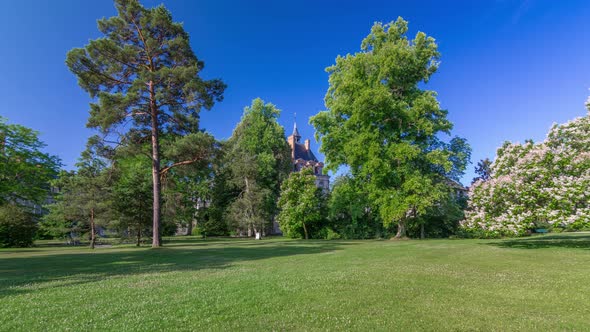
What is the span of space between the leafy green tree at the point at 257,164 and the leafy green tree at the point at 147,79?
17762 mm

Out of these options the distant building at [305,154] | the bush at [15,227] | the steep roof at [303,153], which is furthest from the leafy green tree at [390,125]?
the steep roof at [303,153]

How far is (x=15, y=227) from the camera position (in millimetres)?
32062

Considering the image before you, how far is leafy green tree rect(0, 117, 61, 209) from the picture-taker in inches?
1039

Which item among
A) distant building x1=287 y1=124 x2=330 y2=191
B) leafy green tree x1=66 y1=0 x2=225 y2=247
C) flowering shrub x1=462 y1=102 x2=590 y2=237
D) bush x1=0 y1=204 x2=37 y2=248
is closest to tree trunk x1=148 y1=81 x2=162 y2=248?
leafy green tree x1=66 y1=0 x2=225 y2=247

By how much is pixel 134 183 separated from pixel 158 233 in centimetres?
705

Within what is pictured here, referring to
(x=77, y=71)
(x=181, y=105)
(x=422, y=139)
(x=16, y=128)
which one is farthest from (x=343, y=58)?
(x=16, y=128)

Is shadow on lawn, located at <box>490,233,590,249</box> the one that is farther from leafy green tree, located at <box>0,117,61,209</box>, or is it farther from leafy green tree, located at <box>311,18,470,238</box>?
leafy green tree, located at <box>0,117,61,209</box>

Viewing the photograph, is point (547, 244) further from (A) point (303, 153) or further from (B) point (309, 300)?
(A) point (303, 153)

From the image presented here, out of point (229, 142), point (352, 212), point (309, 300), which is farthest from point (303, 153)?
point (309, 300)

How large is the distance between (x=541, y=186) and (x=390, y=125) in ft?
50.7

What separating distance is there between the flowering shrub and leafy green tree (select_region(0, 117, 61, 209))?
115 feet

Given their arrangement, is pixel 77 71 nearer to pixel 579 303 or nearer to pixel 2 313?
pixel 2 313

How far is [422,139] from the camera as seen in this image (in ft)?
97.2

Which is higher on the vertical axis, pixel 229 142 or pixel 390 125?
pixel 390 125
